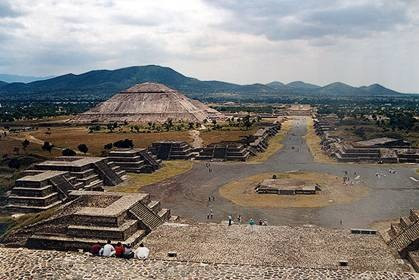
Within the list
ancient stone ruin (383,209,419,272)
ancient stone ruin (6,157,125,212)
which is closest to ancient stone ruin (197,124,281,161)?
ancient stone ruin (6,157,125,212)

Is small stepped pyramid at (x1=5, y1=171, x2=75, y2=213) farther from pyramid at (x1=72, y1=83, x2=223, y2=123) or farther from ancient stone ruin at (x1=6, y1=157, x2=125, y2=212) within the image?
pyramid at (x1=72, y1=83, x2=223, y2=123)

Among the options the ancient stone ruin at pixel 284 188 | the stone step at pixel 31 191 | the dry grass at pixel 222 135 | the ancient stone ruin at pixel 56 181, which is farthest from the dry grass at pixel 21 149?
the ancient stone ruin at pixel 284 188

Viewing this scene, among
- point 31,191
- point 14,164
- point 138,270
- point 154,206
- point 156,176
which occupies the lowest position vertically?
point 156,176

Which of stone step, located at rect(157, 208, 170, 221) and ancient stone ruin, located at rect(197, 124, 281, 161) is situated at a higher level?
stone step, located at rect(157, 208, 170, 221)

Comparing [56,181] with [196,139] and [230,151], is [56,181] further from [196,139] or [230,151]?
[196,139]

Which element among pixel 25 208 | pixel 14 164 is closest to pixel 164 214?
pixel 25 208

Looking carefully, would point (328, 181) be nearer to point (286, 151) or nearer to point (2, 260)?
point (286, 151)

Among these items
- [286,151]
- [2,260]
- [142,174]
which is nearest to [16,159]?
[142,174]
